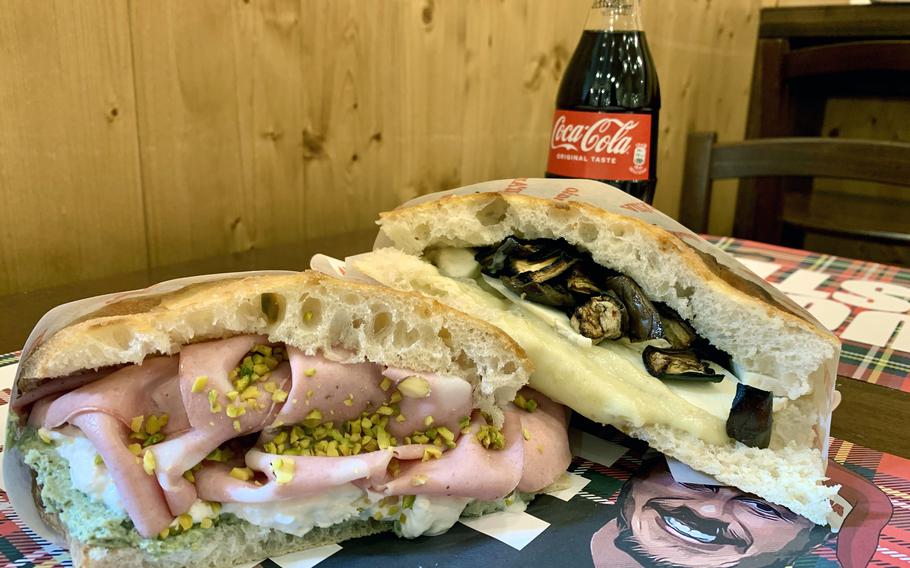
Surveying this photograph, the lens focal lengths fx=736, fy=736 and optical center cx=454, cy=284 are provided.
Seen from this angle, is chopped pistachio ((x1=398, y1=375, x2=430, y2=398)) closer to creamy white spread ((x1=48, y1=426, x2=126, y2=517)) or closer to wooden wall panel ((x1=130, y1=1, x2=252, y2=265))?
creamy white spread ((x1=48, y1=426, x2=126, y2=517))

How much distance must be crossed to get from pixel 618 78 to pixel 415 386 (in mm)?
1379

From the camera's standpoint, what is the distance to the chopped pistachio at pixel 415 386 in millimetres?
1047

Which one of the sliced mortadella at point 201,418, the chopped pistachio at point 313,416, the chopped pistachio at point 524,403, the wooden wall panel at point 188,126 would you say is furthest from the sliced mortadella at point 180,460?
the wooden wall panel at point 188,126

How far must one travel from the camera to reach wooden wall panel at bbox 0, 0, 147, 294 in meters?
1.67

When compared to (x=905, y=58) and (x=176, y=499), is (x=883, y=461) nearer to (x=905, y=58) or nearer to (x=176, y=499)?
(x=176, y=499)

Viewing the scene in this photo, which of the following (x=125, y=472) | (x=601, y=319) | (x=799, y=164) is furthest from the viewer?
(x=799, y=164)

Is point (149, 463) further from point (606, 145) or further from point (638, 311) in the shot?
point (606, 145)

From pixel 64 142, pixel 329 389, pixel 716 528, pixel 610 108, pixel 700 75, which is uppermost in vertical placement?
pixel 700 75

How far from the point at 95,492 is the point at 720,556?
825mm

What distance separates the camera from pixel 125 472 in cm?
89

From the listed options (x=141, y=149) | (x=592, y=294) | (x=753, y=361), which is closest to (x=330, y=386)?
(x=592, y=294)

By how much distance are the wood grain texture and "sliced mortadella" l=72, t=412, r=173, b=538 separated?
3.52ft

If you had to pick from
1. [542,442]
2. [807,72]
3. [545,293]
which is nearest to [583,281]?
[545,293]

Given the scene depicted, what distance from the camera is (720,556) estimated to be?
101 centimetres
